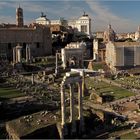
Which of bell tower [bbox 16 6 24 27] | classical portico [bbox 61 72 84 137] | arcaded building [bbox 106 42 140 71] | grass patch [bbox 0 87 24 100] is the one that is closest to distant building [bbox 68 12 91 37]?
bell tower [bbox 16 6 24 27]

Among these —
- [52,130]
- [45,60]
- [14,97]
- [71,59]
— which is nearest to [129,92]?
[14,97]

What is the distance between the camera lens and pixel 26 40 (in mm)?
86438

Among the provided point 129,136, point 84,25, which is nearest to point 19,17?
point 84,25

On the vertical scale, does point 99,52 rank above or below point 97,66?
above

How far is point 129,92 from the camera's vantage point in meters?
48.5

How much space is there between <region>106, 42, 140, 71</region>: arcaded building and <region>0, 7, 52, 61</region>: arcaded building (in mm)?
22693

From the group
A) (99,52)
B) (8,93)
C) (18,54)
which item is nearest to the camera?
(8,93)

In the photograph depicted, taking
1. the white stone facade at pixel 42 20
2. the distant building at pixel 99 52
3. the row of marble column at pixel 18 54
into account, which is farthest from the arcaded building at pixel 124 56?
the white stone facade at pixel 42 20

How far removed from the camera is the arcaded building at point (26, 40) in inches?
3295

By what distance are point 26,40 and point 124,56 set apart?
28.0 m

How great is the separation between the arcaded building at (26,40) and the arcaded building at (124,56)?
2269 cm

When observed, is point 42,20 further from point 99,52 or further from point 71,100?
point 71,100

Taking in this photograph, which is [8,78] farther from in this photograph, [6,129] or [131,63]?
[6,129]

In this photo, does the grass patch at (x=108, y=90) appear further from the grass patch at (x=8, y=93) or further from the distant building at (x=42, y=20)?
the distant building at (x=42, y=20)
